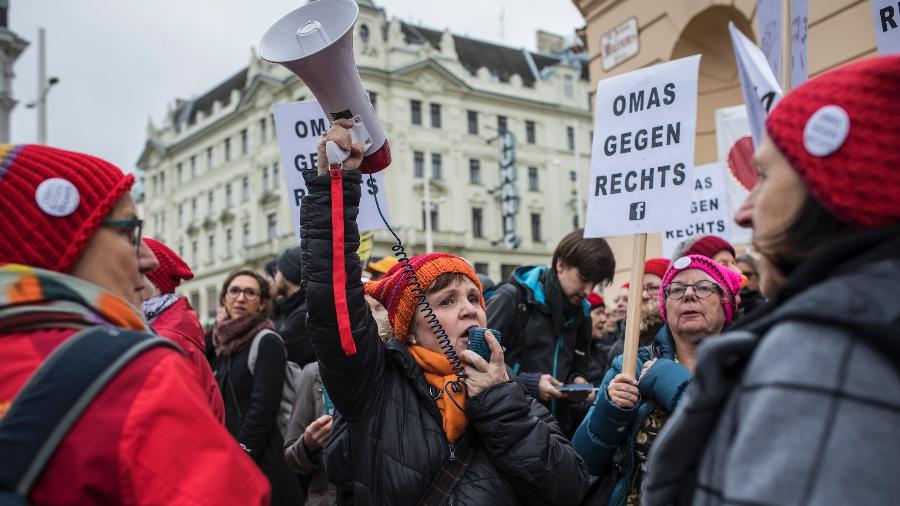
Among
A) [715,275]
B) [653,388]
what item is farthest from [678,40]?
[653,388]

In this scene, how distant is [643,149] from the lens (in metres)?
3.67

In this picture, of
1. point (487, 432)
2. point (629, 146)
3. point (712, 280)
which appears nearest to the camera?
point (487, 432)

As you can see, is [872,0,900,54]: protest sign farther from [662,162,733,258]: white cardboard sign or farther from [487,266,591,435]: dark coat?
[662,162,733,258]: white cardboard sign

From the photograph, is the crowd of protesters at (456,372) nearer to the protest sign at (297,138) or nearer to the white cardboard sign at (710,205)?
the protest sign at (297,138)

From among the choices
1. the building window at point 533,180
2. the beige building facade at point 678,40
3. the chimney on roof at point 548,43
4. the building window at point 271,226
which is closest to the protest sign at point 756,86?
the beige building facade at point 678,40

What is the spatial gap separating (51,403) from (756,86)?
3486 millimetres

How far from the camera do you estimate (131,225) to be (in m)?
1.76

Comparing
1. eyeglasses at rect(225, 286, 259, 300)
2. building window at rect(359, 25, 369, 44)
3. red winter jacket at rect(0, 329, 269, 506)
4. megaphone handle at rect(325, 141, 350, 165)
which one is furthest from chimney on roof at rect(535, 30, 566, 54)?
red winter jacket at rect(0, 329, 269, 506)

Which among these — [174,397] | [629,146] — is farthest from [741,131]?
[174,397]

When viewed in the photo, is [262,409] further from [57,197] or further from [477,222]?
[477,222]

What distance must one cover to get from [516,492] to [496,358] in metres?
0.45

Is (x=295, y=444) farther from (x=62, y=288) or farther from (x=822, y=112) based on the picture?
(x=822, y=112)

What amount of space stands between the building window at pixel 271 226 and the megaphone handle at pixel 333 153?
153 ft

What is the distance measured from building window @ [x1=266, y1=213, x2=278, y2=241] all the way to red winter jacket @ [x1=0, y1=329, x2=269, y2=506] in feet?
156
